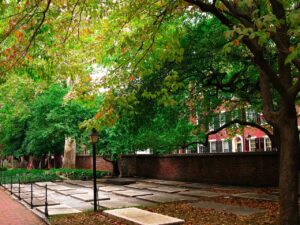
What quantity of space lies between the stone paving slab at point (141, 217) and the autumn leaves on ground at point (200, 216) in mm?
222

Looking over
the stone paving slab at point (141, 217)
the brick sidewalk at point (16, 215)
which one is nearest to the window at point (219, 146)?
the brick sidewalk at point (16, 215)

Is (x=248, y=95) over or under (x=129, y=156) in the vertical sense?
over

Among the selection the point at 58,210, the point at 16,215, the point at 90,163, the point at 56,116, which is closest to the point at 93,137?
the point at 58,210

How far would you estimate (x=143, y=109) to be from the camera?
17.0m

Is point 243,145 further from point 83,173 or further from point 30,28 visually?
point 30,28

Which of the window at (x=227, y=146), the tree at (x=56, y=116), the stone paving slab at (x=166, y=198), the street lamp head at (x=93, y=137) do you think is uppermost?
the tree at (x=56, y=116)

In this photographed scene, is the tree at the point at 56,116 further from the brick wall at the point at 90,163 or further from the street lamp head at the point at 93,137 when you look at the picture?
the street lamp head at the point at 93,137

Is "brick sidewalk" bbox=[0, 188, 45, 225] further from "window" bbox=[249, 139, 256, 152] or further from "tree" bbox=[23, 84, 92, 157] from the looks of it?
"window" bbox=[249, 139, 256, 152]

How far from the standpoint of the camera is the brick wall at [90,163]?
3620 cm

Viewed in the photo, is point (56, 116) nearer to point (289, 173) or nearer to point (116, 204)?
point (116, 204)

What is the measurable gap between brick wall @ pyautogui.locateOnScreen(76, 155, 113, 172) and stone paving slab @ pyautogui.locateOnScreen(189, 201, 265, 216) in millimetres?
21854

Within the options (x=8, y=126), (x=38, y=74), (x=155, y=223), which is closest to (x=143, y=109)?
(x=38, y=74)

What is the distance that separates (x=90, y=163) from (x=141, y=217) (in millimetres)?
31231

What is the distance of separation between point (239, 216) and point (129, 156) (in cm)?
2138
